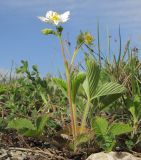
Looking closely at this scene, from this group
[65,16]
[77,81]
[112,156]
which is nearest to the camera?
[112,156]

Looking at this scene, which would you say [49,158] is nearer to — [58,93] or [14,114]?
[14,114]

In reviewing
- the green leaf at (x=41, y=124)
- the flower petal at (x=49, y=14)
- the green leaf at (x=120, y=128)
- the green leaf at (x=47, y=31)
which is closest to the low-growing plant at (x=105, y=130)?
the green leaf at (x=120, y=128)

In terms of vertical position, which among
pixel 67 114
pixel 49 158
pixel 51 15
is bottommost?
pixel 49 158

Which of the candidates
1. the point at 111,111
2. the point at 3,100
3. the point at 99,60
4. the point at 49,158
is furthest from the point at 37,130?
the point at 3,100

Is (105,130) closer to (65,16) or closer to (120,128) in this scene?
(120,128)

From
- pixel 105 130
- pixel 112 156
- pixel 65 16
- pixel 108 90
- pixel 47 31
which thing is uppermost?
pixel 65 16

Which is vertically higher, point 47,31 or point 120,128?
point 47,31

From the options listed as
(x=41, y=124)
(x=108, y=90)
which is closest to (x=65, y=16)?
(x=108, y=90)

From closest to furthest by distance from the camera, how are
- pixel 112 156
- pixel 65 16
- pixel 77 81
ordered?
pixel 112 156 → pixel 77 81 → pixel 65 16

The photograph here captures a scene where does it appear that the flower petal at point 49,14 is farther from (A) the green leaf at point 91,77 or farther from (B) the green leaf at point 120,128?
(B) the green leaf at point 120,128
